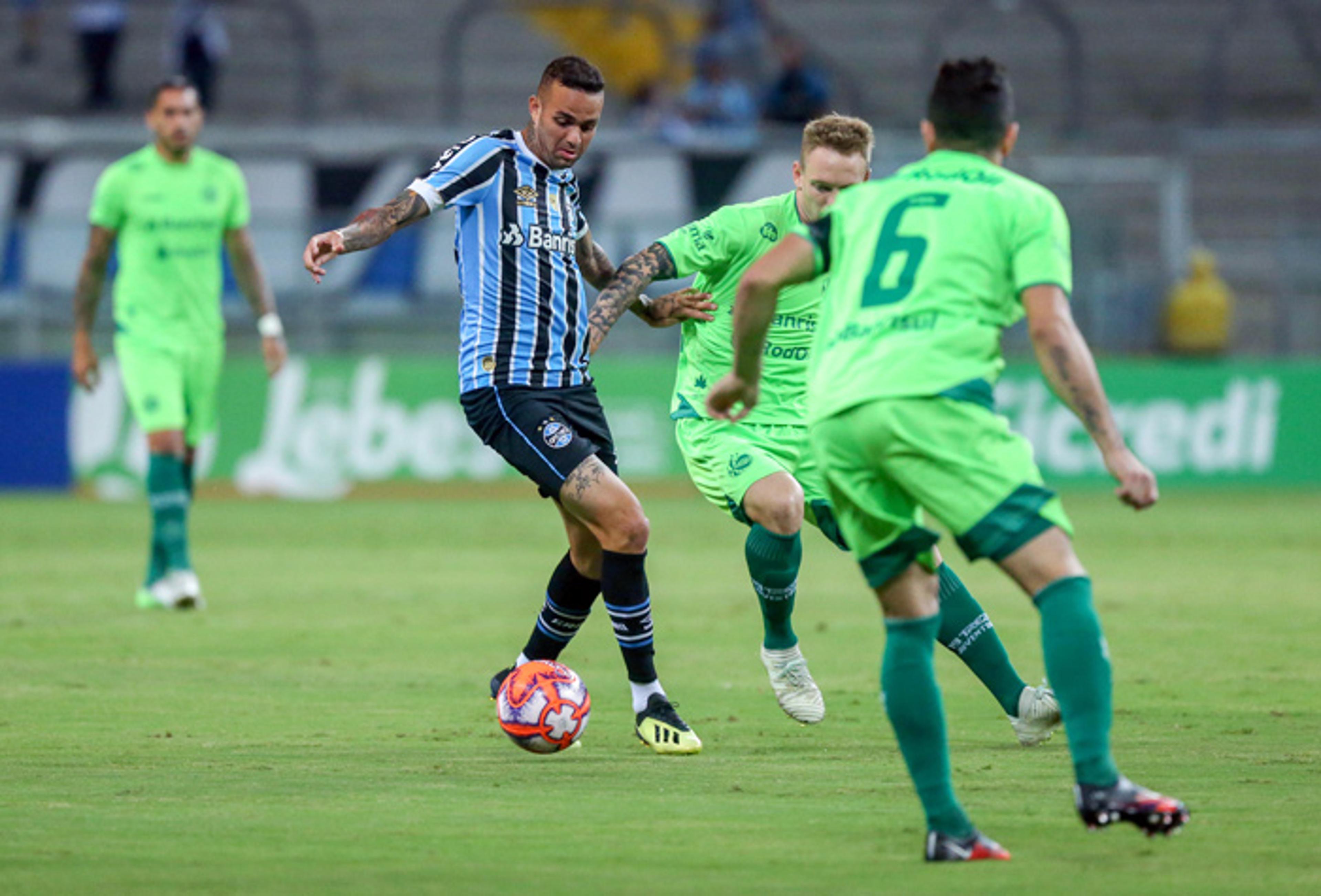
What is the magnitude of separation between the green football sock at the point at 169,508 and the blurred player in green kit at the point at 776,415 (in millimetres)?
3979

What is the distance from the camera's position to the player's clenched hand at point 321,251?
6559mm

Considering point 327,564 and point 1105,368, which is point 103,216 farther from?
point 1105,368

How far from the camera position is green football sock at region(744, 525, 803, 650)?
7.79 m

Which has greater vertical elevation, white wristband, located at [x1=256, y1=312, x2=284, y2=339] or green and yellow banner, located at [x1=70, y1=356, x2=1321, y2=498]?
white wristband, located at [x1=256, y1=312, x2=284, y2=339]

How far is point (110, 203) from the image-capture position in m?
11.6

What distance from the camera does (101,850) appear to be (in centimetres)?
516

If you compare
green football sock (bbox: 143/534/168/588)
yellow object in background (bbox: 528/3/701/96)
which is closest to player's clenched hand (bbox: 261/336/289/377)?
green football sock (bbox: 143/534/168/588)

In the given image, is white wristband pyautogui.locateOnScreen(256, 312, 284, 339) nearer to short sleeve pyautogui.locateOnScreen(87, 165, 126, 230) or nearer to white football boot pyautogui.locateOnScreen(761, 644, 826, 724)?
short sleeve pyautogui.locateOnScreen(87, 165, 126, 230)

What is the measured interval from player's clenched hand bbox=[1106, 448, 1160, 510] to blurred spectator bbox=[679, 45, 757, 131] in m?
18.3

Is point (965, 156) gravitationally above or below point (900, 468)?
above

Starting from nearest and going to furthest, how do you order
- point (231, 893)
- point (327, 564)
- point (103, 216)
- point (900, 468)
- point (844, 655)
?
1. point (231, 893)
2. point (900, 468)
3. point (844, 655)
4. point (103, 216)
5. point (327, 564)

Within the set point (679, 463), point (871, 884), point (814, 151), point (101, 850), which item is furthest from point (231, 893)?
point (679, 463)

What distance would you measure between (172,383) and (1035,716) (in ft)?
20.5

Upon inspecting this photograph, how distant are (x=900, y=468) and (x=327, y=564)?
381 inches
